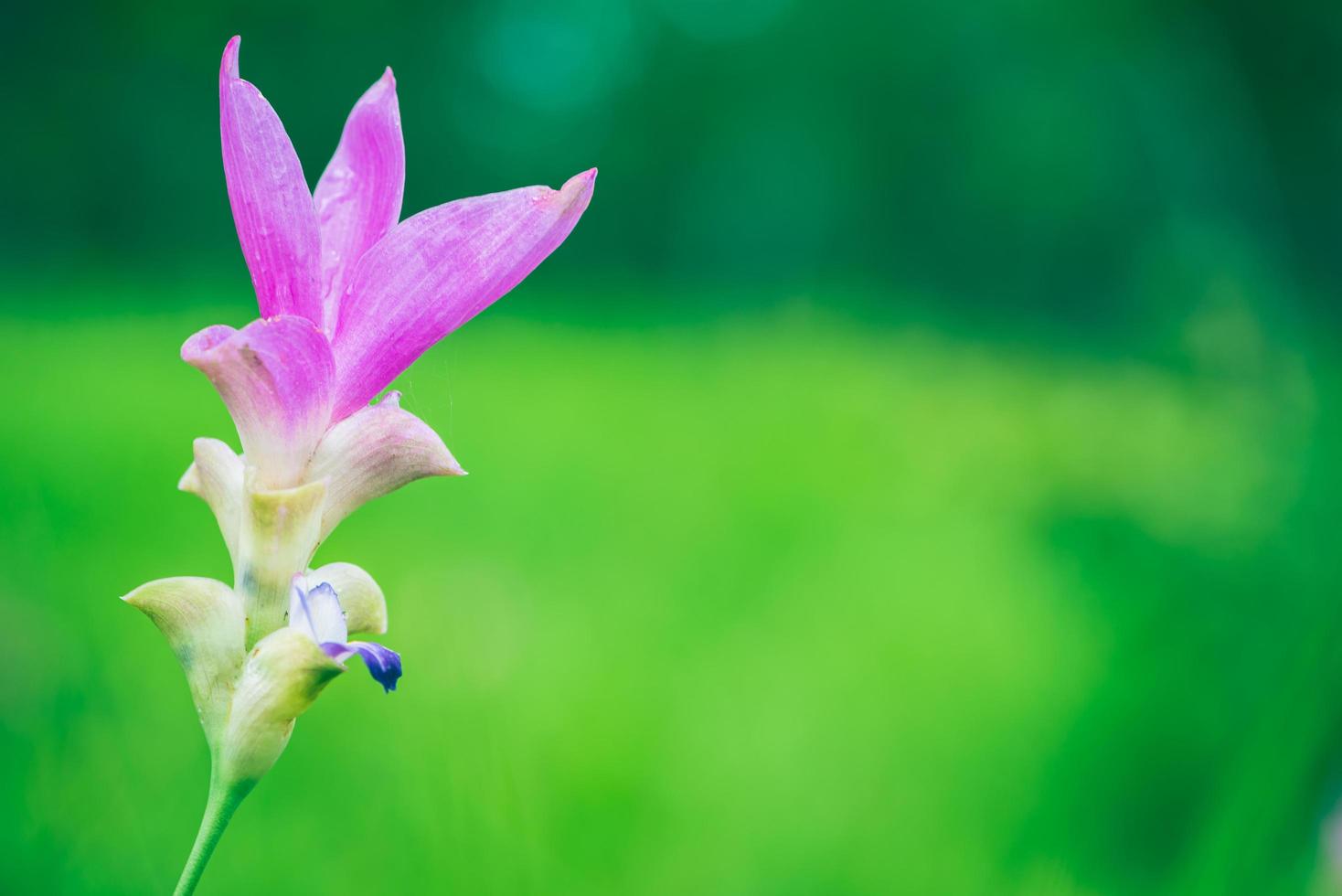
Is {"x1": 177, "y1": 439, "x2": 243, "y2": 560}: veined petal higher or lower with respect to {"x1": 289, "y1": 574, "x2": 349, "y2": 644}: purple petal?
higher

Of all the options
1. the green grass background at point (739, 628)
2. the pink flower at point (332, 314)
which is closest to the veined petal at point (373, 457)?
the pink flower at point (332, 314)

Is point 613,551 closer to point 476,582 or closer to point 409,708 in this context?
point 476,582

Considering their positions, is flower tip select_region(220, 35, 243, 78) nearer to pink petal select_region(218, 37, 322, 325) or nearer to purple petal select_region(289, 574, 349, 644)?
pink petal select_region(218, 37, 322, 325)

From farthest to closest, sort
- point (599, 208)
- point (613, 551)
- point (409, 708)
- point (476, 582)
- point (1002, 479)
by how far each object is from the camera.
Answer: point (599, 208) < point (1002, 479) < point (613, 551) < point (476, 582) < point (409, 708)

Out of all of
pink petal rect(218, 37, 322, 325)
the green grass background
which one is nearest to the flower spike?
pink petal rect(218, 37, 322, 325)

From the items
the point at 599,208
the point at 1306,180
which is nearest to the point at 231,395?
the point at 599,208

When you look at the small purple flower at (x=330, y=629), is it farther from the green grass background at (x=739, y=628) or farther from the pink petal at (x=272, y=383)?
the green grass background at (x=739, y=628)
